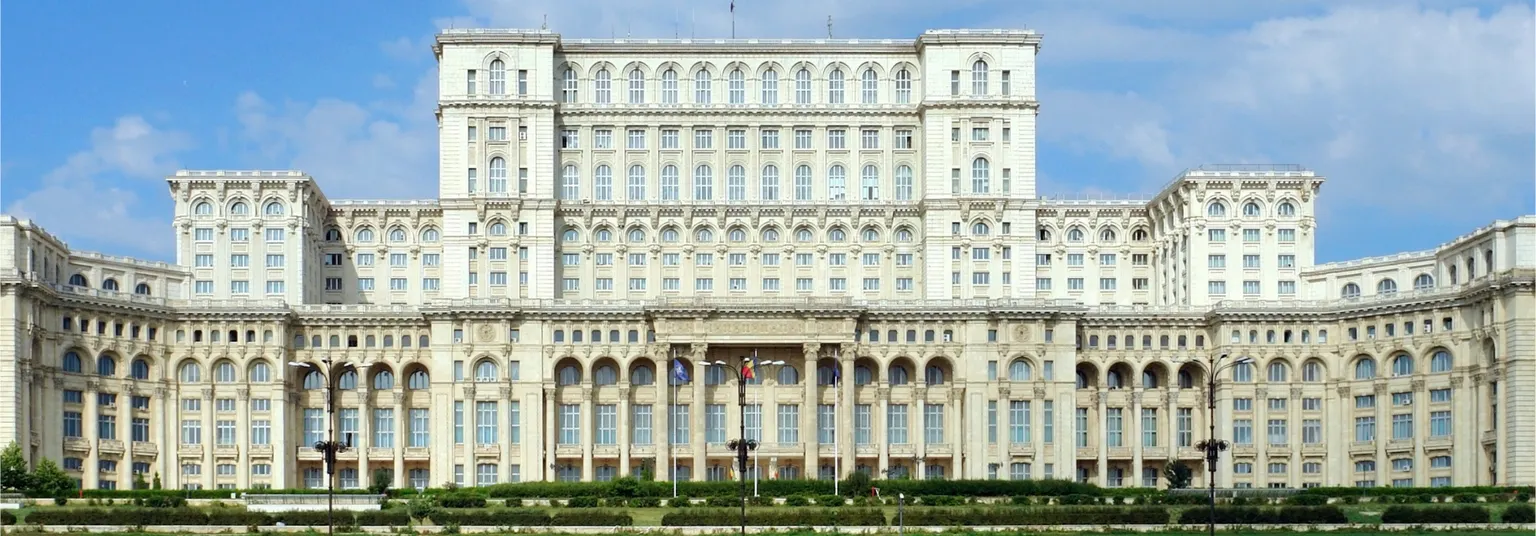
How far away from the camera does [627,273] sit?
609ft

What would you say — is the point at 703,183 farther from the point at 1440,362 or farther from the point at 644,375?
the point at 1440,362

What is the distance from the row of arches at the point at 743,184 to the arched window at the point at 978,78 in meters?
8.08

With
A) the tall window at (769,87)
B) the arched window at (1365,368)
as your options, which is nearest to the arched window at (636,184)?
the tall window at (769,87)

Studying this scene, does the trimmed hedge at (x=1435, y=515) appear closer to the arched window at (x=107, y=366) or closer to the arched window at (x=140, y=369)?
the arched window at (x=107, y=366)

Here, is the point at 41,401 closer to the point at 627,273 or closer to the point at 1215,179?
the point at 627,273

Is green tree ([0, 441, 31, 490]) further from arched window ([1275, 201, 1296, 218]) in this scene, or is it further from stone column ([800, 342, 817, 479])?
arched window ([1275, 201, 1296, 218])

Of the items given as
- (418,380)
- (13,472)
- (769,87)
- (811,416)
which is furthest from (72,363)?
(769,87)

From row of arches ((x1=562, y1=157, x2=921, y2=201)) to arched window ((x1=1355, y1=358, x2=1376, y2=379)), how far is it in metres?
37.0

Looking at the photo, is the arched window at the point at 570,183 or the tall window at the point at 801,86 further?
the tall window at the point at 801,86

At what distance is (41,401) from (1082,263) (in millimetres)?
83412

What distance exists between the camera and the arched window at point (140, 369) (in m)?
173

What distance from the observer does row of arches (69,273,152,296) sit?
586 ft

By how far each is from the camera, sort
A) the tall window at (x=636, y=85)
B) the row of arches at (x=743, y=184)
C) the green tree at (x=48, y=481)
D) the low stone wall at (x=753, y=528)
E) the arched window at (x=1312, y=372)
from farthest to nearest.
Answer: the tall window at (x=636, y=85)
the row of arches at (x=743, y=184)
the arched window at (x=1312, y=372)
the green tree at (x=48, y=481)
the low stone wall at (x=753, y=528)

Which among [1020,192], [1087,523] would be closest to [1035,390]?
[1020,192]
